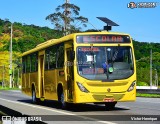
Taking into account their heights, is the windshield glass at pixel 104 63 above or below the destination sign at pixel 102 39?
below

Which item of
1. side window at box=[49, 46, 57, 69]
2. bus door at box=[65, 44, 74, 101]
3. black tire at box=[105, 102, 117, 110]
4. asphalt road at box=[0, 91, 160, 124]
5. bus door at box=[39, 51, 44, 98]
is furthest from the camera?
bus door at box=[39, 51, 44, 98]

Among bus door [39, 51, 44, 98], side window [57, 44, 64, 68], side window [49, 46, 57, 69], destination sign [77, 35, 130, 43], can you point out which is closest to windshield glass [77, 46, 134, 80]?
destination sign [77, 35, 130, 43]

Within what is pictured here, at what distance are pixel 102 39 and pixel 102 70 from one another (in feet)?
4.22

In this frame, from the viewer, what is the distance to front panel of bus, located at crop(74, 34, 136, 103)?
17328 millimetres

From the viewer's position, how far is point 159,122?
12.6m

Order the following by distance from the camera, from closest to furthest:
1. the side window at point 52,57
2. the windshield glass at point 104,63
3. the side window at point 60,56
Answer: the windshield glass at point 104,63, the side window at point 60,56, the side window at point 52,57

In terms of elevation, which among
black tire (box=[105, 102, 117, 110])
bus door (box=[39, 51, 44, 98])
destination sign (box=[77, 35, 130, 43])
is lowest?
black tire (box=[105, 102, 117, 110])

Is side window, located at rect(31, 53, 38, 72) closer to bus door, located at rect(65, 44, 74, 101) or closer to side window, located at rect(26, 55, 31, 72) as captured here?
side window, located at rect(26, 55, 31, 72)

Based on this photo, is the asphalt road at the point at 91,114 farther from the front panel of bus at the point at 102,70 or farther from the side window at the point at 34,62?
the side window at the point at 34,62

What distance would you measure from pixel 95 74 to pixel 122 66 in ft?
3.60

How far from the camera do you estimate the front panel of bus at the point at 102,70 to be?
56.9 ft

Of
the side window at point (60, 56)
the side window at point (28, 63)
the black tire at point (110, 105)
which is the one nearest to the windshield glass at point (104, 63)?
the side window at point (60, 56)

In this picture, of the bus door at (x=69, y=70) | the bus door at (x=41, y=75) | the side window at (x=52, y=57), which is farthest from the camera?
the bus door at (x=41, y=75)

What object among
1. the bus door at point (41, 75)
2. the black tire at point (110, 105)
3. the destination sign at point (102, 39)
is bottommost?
the black tire at point (110, 105)
